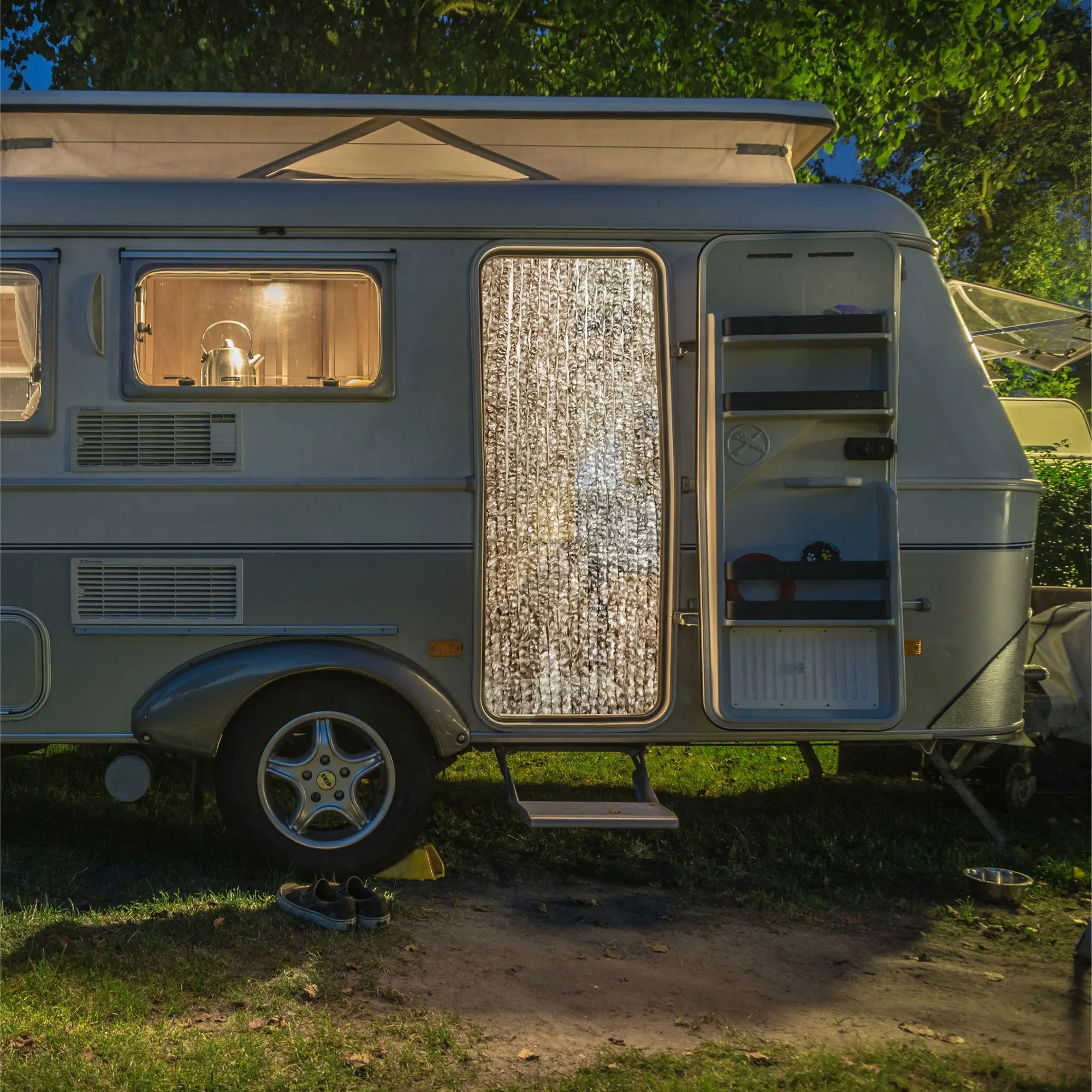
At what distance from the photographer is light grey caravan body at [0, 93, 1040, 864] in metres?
4.87

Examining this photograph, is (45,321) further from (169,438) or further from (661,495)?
(661,495)

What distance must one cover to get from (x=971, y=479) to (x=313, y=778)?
3.04 meters

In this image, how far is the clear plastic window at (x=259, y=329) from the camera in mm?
4961

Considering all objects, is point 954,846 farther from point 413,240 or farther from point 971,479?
point 413,240

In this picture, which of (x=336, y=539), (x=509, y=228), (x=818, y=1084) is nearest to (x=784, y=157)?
(x=509, y=228)

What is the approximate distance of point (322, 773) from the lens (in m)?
4.96

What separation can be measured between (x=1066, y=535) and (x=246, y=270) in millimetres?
6010

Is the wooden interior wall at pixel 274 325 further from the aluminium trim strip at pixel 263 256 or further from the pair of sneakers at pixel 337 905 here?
the pair of sneakers at pixel 337 905

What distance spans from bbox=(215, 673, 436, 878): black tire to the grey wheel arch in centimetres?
7

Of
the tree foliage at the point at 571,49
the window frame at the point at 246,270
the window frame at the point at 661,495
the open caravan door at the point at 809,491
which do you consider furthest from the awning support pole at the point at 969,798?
the tree foliage at the point at 571,49

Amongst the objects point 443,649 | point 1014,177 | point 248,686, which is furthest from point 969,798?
point 1014,177

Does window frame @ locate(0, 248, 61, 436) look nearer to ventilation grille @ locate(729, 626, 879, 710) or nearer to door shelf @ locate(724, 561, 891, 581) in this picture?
door shelf @ locate(724, 561, 891, 581)

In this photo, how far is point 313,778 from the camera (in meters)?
4.96

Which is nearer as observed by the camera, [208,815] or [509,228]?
[509,228]
